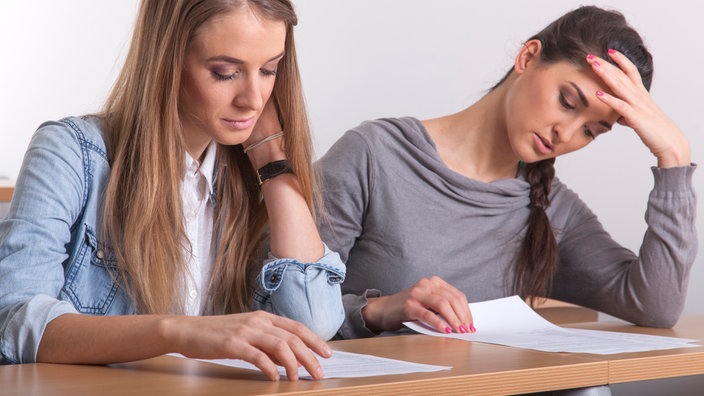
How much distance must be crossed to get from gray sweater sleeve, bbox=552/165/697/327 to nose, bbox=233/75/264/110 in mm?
781

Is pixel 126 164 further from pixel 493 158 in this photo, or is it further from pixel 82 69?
Result: pixel 82 69

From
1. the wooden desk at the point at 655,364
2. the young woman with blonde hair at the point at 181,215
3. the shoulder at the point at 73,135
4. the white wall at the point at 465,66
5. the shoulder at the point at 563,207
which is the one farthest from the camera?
the white wall at the point at 465,66

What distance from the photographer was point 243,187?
4.98ft

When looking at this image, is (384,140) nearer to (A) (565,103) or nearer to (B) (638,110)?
(A) (565,103)

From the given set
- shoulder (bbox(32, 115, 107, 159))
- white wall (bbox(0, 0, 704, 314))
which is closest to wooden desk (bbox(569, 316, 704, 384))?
shoulder (bbox(32, 115, 107, 159))

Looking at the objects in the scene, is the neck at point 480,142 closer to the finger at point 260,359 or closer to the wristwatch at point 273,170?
the wristwatch at point 273,170

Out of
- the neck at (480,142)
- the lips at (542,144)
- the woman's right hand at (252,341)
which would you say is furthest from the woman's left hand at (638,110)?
the woman's right hand at (252,341)

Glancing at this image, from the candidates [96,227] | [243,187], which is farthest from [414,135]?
[96,227]

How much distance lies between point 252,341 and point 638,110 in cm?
99

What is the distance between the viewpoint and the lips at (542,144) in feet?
5.41

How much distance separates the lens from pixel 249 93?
1296 mm

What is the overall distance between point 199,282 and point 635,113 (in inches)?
32.0

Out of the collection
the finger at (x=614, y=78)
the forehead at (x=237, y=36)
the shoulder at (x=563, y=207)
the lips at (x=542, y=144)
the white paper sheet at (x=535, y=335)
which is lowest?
the white paper sheet at (x=535, y=335)

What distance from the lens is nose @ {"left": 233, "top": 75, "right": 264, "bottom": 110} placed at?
1.29 meters
